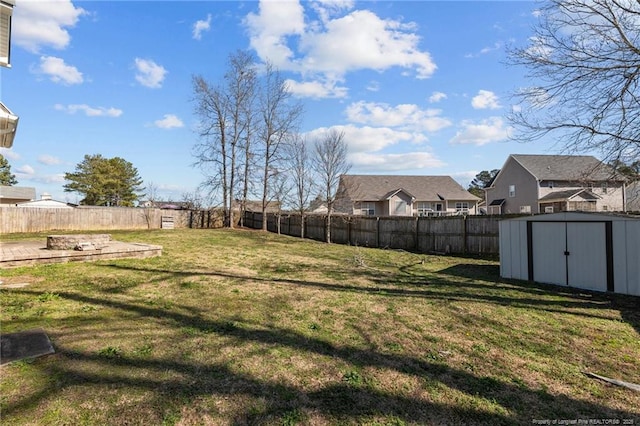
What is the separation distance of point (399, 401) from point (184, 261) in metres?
7.84

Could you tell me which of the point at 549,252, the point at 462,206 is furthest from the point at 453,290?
the point at 462,206

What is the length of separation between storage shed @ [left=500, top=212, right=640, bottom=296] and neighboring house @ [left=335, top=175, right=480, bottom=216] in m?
22.2

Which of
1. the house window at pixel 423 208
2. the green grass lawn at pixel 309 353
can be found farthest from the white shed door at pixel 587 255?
the house window at pixel 423 208

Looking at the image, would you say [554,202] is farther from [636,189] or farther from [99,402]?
[99,402]

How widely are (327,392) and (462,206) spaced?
107ft

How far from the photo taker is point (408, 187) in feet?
108

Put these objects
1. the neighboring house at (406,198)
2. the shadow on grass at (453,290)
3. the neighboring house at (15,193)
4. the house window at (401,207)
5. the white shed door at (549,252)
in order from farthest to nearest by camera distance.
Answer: the neighboring house at (406,198)
the house window at (401,207)
the neighboring house at (15,193)
the white shed door at (549,252)
the shadow on grass at (453,290)

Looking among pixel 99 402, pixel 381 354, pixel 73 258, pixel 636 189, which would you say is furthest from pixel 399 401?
pixel 73 258

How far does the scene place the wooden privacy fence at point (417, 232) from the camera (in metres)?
12.3

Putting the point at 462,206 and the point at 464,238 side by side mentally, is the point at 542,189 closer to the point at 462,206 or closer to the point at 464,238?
the point at 462,206

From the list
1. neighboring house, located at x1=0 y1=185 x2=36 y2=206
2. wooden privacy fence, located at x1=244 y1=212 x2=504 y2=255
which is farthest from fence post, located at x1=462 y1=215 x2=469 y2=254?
neighboring house, located at x1=0 y1=185 x2=36 y2=206

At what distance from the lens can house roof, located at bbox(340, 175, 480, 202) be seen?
31.6m

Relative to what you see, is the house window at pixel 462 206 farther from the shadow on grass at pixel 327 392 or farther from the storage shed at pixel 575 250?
the shadow on grass at pixel 327 392

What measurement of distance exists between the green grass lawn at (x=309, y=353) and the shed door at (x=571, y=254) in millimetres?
791
